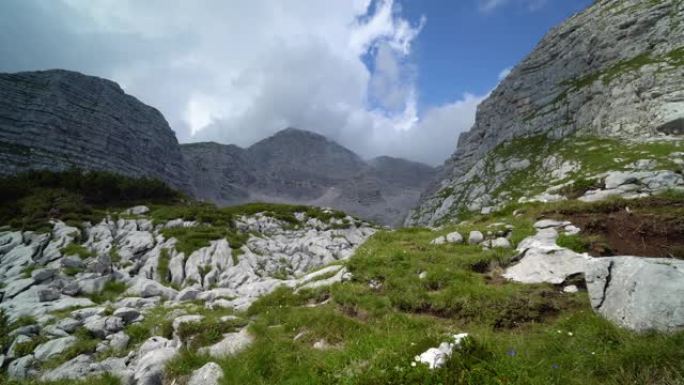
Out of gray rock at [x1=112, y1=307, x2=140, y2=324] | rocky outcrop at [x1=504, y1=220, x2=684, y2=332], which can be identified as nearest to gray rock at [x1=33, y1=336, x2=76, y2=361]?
gray rock at [x1=112, y1=307, x2=140, y2=324]

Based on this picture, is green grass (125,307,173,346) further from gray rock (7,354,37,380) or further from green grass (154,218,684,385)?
gray rock (7,354,37,380)

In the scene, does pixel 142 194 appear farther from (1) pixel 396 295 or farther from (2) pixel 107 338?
(1) pixel 396 295

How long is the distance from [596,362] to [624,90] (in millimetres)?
83889

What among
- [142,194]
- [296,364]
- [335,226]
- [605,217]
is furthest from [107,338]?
[142,194]

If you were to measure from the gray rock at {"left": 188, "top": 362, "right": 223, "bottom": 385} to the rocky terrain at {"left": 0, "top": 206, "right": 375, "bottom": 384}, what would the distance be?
989mm

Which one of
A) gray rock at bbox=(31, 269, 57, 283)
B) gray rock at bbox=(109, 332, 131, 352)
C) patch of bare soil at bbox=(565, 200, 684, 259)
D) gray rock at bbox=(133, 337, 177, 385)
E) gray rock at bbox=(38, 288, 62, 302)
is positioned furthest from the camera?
gray rock at bbox=(31, 269, 57, 283)

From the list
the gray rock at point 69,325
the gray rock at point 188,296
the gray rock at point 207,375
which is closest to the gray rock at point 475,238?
the gray rock at point 207,375

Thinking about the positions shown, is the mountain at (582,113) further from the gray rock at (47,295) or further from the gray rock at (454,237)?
the gray rock at (47,295)

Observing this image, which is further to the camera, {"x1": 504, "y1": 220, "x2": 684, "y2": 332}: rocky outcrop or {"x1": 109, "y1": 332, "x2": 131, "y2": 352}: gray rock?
{"x1": 109, "y1": 332, "x2": 131, "y2": 352}: gray rock

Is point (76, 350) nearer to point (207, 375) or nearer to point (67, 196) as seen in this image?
point (207, 375)

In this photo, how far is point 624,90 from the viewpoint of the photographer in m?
65.4

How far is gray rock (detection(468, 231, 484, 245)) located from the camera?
1498 cm

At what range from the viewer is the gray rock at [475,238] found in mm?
14977

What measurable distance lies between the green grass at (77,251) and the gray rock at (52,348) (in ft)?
69.3
